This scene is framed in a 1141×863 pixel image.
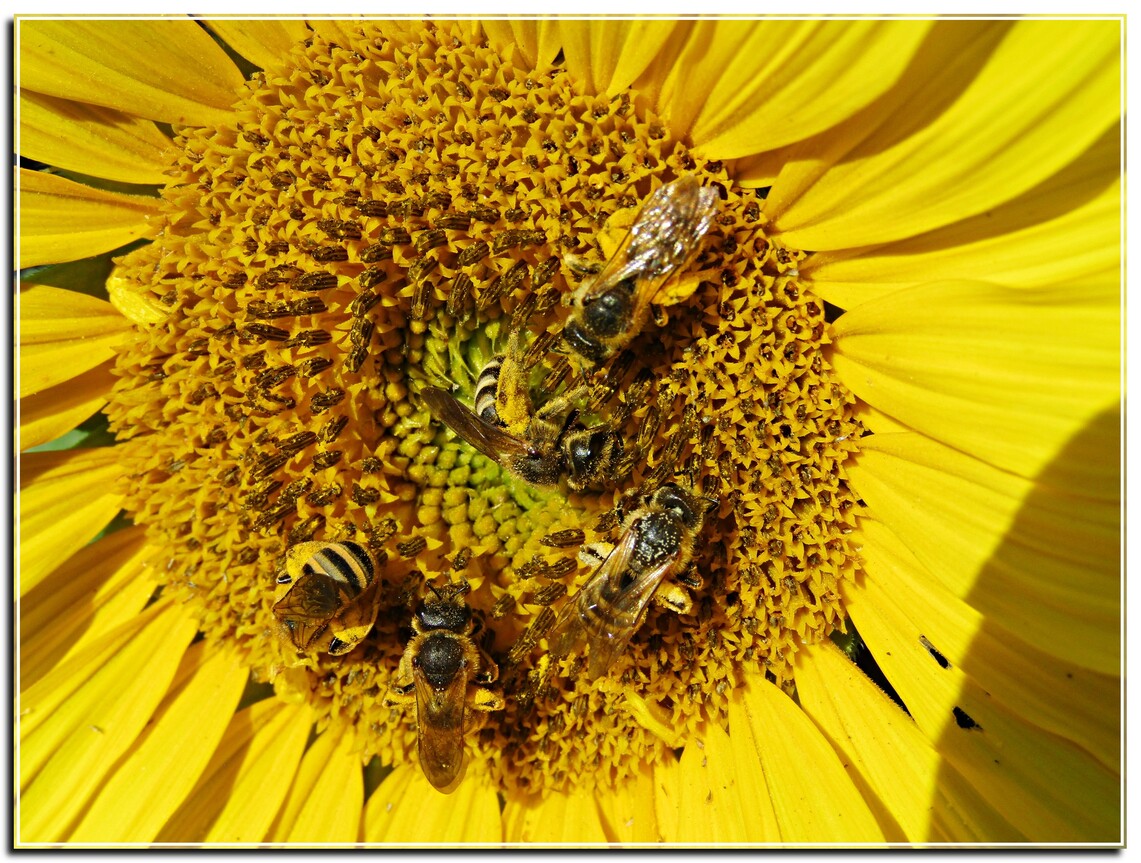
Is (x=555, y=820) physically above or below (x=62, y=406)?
below

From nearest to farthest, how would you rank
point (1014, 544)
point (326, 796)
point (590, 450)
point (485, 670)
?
1. point (1014, 544)
2. point (590, 450)
3. point (485, 670)
4. point (326, 796)

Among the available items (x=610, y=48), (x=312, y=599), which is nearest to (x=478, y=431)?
(x=312, y=599)

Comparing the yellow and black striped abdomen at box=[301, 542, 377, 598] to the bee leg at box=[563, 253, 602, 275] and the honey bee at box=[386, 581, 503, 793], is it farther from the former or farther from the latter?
the bee leg at box=[563, 253, 602, 275]

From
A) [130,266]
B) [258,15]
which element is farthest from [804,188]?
[130,266]

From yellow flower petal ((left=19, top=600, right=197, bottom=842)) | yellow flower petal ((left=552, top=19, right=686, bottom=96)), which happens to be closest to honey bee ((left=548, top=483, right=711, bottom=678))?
yellow flower petal ((left=552, top=19, right=686, bottom=96))

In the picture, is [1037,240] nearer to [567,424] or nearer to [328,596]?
[567,424]
